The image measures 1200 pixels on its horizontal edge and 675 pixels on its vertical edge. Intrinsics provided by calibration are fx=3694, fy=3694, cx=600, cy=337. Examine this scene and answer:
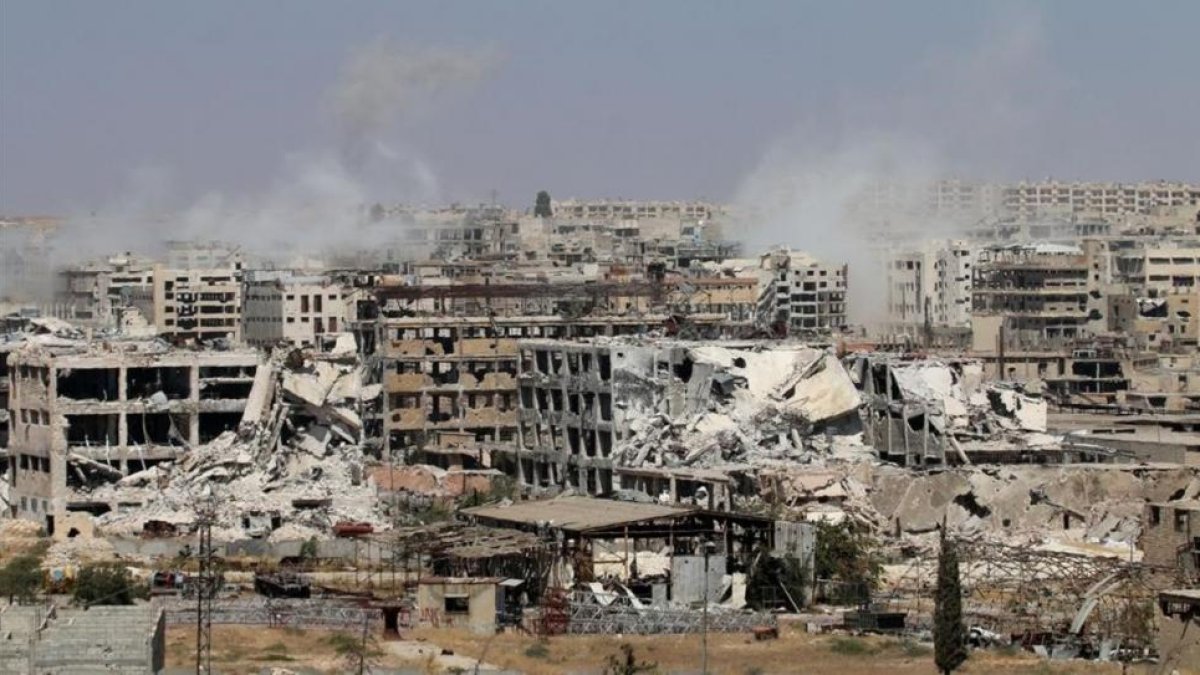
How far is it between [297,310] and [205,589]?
4707 cm

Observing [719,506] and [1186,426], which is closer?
[719,506]

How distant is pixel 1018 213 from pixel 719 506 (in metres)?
Result: 122

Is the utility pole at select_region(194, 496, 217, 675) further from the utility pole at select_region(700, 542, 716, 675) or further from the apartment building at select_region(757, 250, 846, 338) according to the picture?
the apartment building at select_region(757, 250, 846, 338)

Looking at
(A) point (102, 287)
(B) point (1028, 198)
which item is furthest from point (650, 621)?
(B) point (1028, 198)

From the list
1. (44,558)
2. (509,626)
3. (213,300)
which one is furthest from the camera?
(213,300)

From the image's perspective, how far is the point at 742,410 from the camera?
63562 millimetres

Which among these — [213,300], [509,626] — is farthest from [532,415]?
[213,300]

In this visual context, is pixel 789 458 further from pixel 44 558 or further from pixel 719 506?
pixel 44 558

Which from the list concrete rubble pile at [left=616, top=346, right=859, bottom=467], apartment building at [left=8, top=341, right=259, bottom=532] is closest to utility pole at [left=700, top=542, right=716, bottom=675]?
concrete rubble pile at [left=616, top=346, right=859, bottom=467]

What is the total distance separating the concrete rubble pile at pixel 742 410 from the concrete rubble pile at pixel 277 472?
492 cm

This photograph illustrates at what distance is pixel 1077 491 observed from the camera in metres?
60.1

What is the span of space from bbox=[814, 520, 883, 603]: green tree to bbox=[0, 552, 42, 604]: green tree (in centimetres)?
1107

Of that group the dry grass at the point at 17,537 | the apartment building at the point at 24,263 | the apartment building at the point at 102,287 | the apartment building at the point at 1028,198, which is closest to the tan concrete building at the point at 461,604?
the dry grass at the point at 17,537

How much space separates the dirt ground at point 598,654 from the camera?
45.0 m
